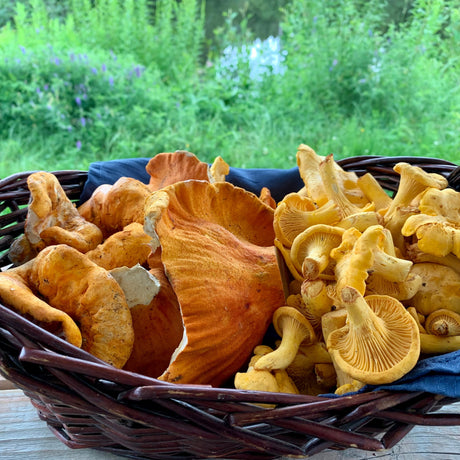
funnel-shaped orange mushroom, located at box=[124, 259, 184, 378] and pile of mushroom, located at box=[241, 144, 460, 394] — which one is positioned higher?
pile of mushroom, located at box=[241, 144, 460, 394]

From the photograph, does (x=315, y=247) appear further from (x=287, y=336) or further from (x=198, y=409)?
(x=198, y=409)

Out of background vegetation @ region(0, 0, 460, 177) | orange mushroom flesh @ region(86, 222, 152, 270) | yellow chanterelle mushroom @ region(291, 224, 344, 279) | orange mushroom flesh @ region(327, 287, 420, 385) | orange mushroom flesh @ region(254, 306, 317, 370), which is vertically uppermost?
yellow chanterelle mushroom @ region(291, 224, 344, 279)

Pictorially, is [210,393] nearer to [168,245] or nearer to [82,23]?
[168,245]

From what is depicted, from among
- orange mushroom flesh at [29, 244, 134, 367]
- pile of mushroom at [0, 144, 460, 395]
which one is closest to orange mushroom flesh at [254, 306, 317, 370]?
pile of mushroom at [0, 144, 460, 395]

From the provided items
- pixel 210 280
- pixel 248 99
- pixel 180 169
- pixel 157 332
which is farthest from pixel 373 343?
pixel 248 99

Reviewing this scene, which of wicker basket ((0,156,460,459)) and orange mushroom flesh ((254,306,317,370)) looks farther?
orange mushroom flesh ((254,306,317,370))

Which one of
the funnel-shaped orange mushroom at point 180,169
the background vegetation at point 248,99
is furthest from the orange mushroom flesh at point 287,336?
the background vegetation at point 248,99

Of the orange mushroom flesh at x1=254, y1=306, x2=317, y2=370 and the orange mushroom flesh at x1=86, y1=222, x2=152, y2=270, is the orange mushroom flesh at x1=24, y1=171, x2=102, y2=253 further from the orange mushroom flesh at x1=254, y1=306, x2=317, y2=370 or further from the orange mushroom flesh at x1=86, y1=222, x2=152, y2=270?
the orange mushroom flesh at x1=254, y1=306, x2=317, y2=370

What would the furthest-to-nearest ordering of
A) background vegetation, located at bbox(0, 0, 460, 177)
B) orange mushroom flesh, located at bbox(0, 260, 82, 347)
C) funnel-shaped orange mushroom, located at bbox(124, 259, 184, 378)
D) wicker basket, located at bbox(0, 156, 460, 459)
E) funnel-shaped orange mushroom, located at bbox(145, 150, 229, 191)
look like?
background vegetation, located at bbox(0, 0, 460, 177)
funnel-shaped orange mushroom, located at bbox(145, 150, 229, 191)
funnel-shaped orange mushroom, located at bbox(124, 259, 184, 378)
orange mushroom flesh, located at bbox(0, 260, 82, 347)
wicker basket, located at bbox(0, 156, 460, 459)
